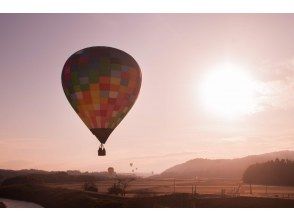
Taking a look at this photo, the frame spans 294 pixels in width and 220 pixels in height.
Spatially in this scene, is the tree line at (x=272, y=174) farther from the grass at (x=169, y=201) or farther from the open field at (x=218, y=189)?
the grass at (x=169, y=201)

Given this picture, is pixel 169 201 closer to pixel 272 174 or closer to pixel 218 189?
pixel 218 189

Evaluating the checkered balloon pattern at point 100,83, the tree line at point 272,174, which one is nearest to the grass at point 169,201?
the checkered balloon pattern at point 100,83

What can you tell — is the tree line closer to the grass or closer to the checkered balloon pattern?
the grass

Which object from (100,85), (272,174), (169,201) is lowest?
(169,201)

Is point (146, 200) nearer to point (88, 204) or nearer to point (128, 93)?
point (88, 204)

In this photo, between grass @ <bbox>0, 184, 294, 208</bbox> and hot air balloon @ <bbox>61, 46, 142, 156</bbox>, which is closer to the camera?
hot air balloon @ <bbox>61, 46, 142, 156</bbox>

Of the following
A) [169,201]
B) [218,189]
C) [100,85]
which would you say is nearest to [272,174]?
[218,189]

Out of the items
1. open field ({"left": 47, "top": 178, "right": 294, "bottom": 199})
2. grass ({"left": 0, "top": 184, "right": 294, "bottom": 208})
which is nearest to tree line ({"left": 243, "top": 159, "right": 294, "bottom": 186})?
open field ({"left": 47, "top": 178, "right": 294, "bottom": 199})

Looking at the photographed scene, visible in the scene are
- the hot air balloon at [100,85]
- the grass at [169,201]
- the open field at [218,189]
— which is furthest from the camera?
the open field at [218,189]
